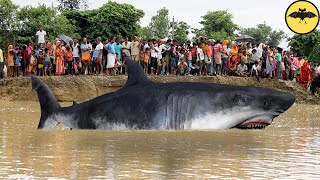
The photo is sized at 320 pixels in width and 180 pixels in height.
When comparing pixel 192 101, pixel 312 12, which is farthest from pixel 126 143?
pixel 312 12

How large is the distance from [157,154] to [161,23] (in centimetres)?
9759

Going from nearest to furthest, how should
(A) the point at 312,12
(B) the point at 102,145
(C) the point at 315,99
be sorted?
(B) the point at 102,145, (C) the point at 315,99, (A) the point at 312,12

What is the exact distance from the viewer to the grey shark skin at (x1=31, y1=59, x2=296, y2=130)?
35.9 ft

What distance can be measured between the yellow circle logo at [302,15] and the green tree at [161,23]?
68384 mm

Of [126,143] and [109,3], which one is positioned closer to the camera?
[126,143]

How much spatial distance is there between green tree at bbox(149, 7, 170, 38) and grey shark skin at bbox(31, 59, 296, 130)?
90.0 metres

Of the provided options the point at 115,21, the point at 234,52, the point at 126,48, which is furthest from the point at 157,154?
the point at 115,21

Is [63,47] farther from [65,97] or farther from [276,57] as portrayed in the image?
[276,57]

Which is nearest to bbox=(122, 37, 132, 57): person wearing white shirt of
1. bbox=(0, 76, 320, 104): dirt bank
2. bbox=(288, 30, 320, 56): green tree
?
bbox=(0, 76, 320, 104): dirt bank

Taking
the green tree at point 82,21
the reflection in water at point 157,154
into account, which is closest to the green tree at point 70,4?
the green tree at point 82,21

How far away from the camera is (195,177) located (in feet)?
27.0

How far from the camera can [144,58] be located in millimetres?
28000

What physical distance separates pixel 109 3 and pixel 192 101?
54281mm

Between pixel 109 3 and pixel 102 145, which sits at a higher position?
pixel 109 3
